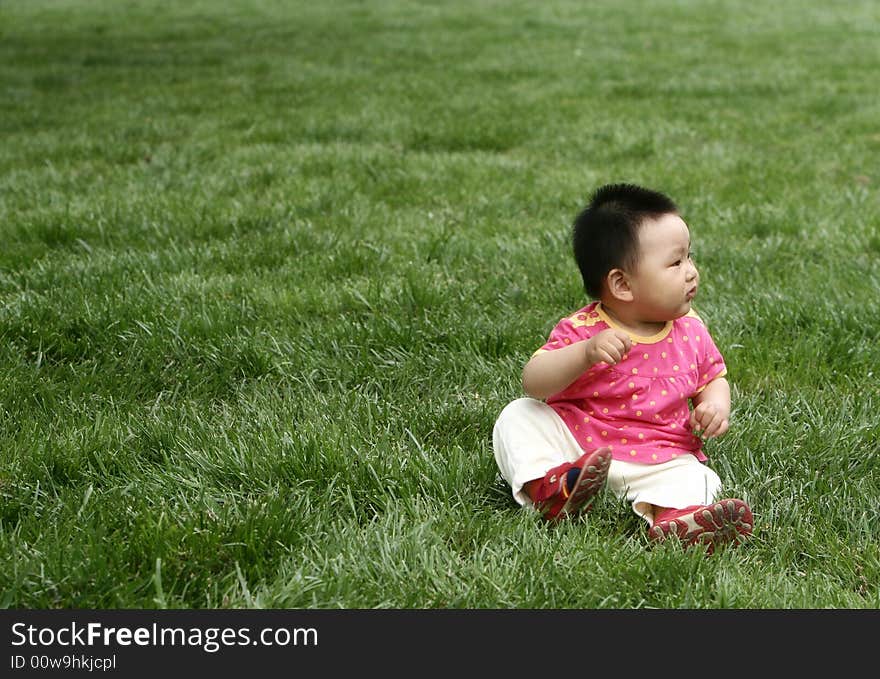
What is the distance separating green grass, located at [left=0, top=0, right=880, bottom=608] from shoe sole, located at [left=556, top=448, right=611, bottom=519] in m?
0.05

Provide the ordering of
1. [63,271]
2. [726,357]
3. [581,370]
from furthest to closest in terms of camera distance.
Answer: [63,271], [726,357], [581,370]

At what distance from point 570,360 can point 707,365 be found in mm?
489

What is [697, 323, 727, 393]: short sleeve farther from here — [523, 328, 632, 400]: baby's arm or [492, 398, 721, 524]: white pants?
[523, 328, 632, 400]: baby's arm

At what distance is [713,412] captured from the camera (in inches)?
107

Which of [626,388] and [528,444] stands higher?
[626,388]

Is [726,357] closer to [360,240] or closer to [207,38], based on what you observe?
[360,240]

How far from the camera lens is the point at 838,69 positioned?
10523mm

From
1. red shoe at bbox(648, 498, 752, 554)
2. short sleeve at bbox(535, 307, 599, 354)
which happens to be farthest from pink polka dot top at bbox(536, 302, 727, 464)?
red shoe at bbox(648, 498, 752, 554)

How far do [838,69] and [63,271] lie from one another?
877 cm

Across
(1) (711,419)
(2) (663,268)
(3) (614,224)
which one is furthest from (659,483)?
(3) (614,224)

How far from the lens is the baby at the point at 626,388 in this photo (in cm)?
262

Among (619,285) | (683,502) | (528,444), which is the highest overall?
(619,285)

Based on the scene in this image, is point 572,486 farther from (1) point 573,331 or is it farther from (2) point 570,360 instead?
(1) point 573,331
